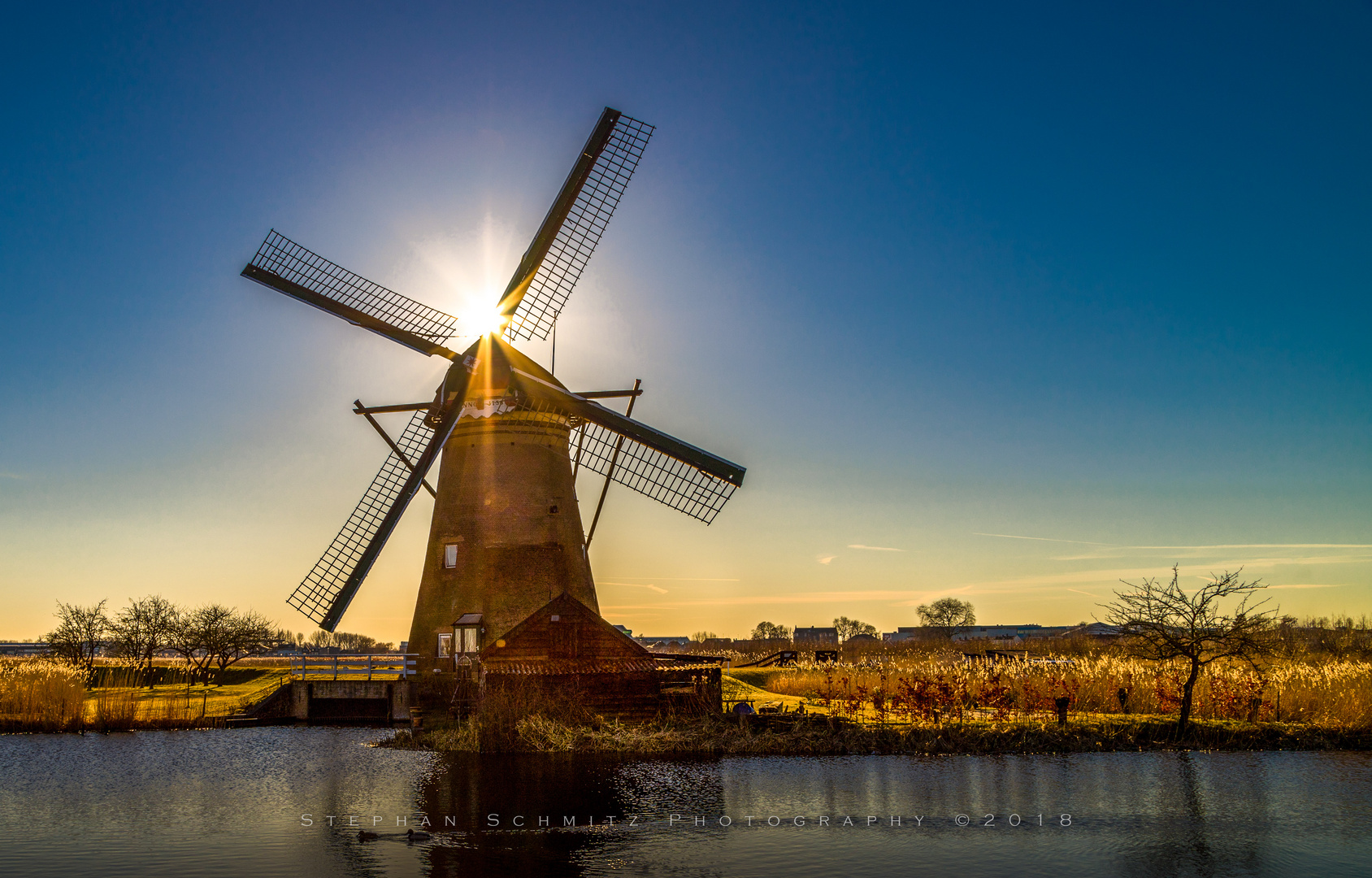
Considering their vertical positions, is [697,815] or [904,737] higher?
[697,815]

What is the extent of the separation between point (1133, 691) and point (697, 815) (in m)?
13.1

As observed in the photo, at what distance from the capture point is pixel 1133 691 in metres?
21.1

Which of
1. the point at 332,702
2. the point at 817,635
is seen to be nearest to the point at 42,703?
the point at 332,702

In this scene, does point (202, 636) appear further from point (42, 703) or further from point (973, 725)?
point (973, 725)

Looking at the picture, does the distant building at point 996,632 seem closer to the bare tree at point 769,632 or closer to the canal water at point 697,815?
the bare tree at point 769,632

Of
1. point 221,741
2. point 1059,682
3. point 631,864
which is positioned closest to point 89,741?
point 221,741

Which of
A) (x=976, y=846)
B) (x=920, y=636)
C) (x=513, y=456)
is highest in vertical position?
(x=513, y=456)

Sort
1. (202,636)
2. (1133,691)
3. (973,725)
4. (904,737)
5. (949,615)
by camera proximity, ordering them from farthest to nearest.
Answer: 1. (949,615)
2. (202,636)
3. (1133,691)
4. (973,725)
5. (904,737)

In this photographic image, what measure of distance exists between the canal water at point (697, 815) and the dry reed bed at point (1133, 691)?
96.0 inches

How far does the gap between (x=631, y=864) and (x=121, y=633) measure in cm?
4122

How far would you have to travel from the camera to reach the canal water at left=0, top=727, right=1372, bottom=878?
1052 centimetres

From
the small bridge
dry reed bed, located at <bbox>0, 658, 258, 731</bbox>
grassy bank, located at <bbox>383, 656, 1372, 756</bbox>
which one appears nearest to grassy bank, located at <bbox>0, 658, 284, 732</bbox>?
dry reed bed, located at <bbox>0, 658, 258, 731</bbox>

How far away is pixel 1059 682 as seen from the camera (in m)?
21.8

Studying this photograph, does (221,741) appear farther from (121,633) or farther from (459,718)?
(121,633)
